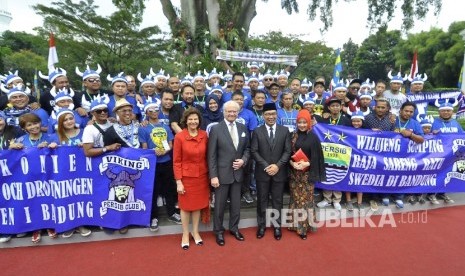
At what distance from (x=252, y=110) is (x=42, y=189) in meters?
3.32

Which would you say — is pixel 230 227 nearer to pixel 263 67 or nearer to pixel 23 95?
pixel 23 95

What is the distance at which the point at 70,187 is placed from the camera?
4.10 meters

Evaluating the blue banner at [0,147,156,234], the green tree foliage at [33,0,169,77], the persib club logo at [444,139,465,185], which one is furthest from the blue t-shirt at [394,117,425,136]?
the green tree foliage at [33,0,169,77]

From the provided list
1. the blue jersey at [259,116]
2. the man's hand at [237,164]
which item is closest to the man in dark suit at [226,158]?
the man's hand at [237,164]

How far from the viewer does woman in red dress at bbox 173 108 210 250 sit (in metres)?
3.80

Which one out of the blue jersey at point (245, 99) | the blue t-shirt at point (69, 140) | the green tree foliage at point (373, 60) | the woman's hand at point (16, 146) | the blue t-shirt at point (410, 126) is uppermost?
the green tree foliage at point (373, 60)

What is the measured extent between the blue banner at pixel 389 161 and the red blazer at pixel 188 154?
2.04 metres

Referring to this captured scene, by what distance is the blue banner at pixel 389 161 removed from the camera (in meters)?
4.99

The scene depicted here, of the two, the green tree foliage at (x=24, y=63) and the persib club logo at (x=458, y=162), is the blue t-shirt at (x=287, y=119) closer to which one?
the persib club logo at (x=458, y=162)

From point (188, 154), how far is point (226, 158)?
49cm

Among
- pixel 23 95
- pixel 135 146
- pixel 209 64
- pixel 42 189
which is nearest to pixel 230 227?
pixel 135 146

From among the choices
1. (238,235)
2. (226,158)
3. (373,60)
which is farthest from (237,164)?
(373,60)

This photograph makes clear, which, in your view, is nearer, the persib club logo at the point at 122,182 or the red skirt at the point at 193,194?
the red skirt at the point at 193,194

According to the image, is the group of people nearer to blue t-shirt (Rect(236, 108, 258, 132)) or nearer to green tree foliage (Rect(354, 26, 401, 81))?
blue t-shirt (Rect(236, 108, 258, 132))
